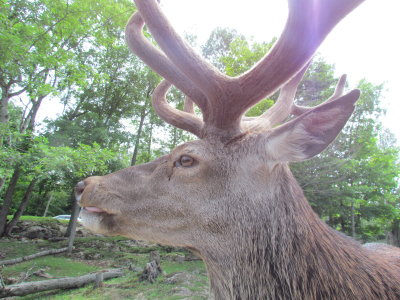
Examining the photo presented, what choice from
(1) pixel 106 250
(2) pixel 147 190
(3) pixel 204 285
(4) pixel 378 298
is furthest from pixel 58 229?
(4) pixel 378 298

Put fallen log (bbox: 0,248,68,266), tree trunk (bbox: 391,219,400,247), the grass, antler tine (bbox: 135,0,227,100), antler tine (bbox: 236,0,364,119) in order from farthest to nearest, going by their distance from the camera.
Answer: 1. tree trunk (bbox: 391,219,400,247)
2. fallen log (bbox: 0,248,68,266)
3. the grass
4. antler tine (bbox: 135,0,227,100)
5. antler tine (bbox: 236,0,364,119)

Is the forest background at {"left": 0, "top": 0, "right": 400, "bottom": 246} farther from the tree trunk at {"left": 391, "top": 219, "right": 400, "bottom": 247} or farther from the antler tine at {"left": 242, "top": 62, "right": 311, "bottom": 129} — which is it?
the antler tine at {"left": 242, "top": 62, "right": 311, "bottom": 129}

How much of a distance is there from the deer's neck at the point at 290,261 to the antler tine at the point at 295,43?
2.45 feet

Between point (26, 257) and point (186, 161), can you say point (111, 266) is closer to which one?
point (26, 257)

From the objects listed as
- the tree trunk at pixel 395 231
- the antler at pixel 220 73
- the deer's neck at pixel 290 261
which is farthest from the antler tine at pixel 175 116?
the tree trunk at pixel 395 231

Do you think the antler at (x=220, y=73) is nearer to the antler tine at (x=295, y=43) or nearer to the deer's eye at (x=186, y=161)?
the antler tine at (x=295, y=43)

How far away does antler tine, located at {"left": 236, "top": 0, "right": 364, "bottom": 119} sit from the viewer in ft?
5.49

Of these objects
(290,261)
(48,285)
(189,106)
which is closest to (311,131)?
(290,261)

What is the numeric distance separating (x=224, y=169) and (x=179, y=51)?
3.45ft

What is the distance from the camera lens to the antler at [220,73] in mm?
1706

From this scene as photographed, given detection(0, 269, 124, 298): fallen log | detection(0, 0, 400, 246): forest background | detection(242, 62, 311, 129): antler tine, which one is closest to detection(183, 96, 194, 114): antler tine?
detection(242, 62, 311, 129): antler tine

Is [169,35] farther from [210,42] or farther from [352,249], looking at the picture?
[210,42]

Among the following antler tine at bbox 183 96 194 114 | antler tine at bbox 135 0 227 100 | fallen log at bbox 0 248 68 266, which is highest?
antler tine at bbox 183 96 194 114

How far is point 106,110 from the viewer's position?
19406mm
